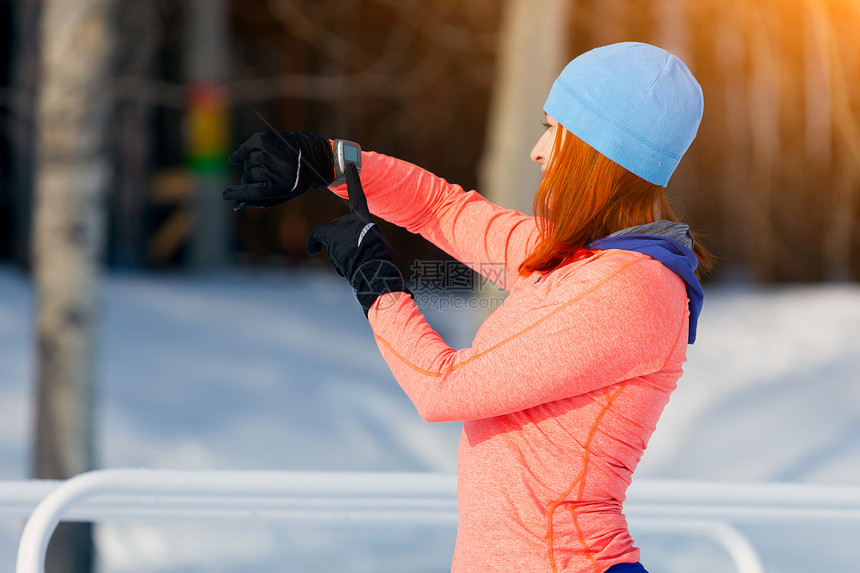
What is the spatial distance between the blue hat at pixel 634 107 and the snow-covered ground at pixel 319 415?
1.95 metres

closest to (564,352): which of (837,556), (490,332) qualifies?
(490,332)

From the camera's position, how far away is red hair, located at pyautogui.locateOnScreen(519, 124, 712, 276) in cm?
109

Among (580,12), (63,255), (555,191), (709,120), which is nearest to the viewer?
(555,191)

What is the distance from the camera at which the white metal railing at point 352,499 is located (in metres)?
1.44

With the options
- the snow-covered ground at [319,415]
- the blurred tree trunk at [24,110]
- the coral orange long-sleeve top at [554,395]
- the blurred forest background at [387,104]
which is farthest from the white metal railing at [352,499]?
the blurred tree trunk at [24,110]

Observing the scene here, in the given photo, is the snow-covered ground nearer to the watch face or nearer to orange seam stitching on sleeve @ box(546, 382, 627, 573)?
the watch face

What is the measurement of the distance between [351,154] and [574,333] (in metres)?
0.52

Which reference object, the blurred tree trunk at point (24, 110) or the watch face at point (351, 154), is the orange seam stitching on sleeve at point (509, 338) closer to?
the watch face at point (351, 154)

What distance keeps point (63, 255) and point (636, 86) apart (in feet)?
8.72

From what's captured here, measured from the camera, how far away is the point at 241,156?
1194 millimetres

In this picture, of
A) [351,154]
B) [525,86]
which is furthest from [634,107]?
[525,86]

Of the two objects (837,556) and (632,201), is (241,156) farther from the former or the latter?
(837,556)

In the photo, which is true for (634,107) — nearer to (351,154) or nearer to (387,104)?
(351,154)

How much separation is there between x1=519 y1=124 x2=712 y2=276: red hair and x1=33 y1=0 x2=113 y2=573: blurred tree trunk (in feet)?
8.15
